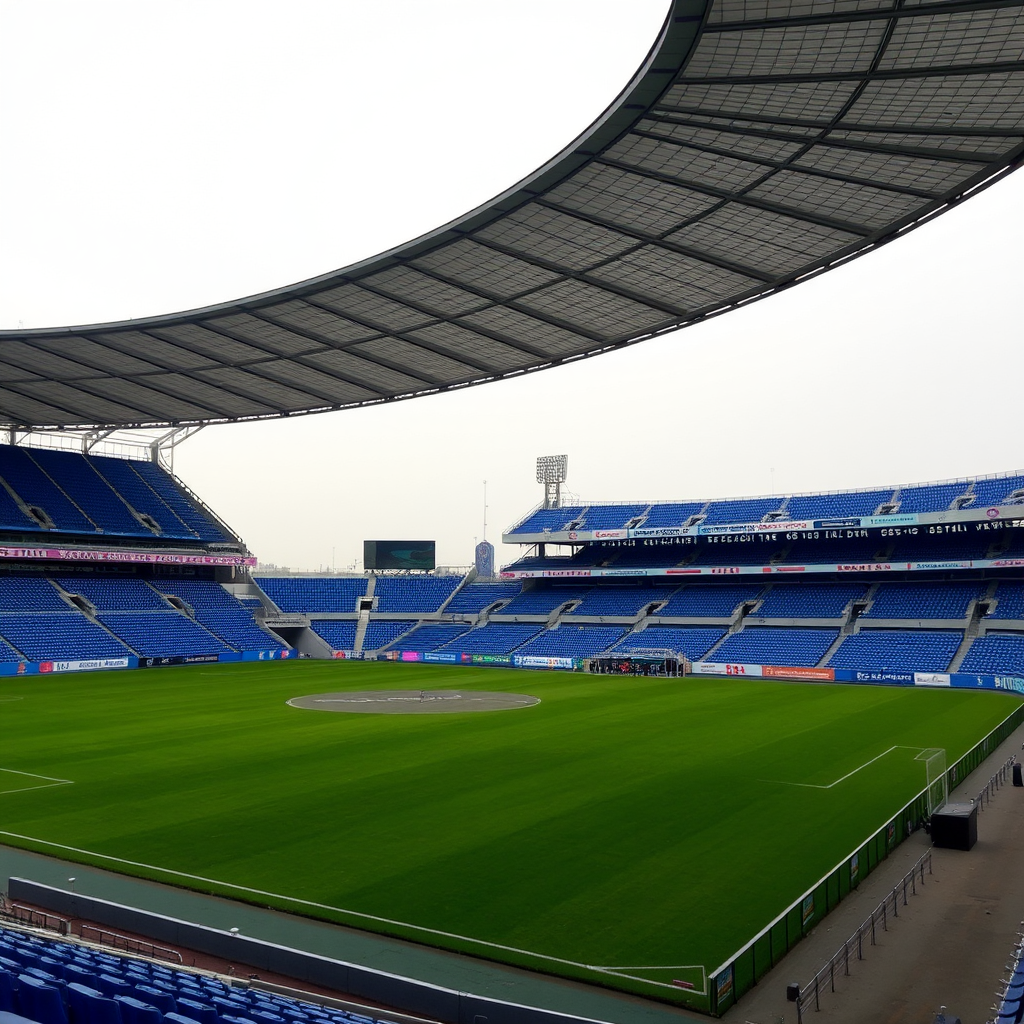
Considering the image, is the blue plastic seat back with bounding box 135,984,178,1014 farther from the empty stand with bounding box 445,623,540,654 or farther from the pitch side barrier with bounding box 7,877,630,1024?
the empty stand with bounding box 445,623,540,654

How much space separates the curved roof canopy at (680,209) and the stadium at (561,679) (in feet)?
0.42

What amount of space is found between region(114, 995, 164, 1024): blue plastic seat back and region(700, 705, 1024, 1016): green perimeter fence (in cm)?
784

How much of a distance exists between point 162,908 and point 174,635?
54.5m

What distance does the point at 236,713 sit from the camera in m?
42.5

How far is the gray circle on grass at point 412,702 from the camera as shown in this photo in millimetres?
44094

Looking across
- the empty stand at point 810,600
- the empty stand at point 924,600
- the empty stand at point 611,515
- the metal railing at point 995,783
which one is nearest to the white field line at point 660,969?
the metal railing at point 995,783

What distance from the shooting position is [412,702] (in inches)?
1857

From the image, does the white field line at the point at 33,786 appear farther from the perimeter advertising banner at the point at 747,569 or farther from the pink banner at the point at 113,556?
the perimeter advertising banner at the point at 747,569

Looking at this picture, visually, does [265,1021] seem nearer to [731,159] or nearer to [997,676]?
[731,159]

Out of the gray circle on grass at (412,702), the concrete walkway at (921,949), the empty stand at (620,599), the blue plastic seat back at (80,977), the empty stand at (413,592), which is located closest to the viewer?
the blue plastic seat back at (80,977)

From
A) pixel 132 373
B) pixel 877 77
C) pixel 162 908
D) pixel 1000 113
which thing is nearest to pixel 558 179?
pixel 877 77

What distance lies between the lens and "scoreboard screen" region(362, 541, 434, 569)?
291 ft

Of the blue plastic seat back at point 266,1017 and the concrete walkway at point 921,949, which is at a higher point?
the blue plastic seat back at point 266,1017

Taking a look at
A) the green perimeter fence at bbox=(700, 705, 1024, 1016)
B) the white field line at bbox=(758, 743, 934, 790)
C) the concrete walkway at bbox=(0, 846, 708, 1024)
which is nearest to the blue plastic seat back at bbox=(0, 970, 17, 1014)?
the concrete walkway at bbox=(0, 846, 708, 1024)
